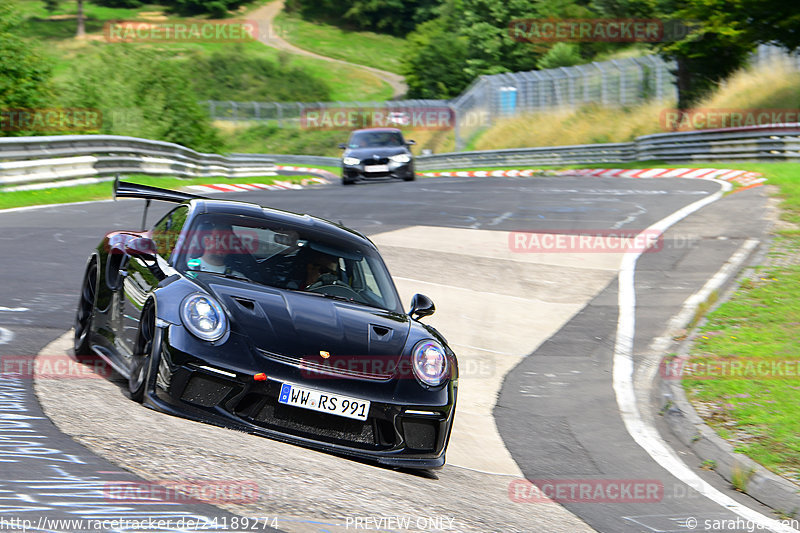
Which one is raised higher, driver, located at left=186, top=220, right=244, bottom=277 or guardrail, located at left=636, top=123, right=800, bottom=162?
driver, located at left=186, top=220, right=244, bottom=277

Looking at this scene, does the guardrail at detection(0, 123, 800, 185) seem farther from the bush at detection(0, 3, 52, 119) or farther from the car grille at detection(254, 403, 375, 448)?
the car grille at detection(254, 403, 375, 448)

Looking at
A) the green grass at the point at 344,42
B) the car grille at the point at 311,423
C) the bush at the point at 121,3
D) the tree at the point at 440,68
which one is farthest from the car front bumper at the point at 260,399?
the bush at the point at 121,3

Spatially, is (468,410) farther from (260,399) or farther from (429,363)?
(260,399)

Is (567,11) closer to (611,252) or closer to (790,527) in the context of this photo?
(611,252)

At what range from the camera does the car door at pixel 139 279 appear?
6402mm

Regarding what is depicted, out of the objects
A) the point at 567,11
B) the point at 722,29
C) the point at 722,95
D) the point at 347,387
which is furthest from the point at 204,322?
the point at 567,11

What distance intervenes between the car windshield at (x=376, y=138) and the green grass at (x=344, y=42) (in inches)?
3179

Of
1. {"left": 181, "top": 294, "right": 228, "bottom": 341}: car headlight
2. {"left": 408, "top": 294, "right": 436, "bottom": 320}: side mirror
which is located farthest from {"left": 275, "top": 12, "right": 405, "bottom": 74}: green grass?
{"left": 181, "top": 294, "right": 228, "bottom": 341}: car headlight

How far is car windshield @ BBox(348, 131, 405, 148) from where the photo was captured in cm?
2938

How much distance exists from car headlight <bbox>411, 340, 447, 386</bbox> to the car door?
5.47 feet

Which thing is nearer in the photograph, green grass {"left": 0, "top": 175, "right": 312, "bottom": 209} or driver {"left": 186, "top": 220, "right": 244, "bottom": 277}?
driver {"left": 186, "top": 220, "right": 244, "bottom": 277}

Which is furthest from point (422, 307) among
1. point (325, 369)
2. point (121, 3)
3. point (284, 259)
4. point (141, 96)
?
point (121, 3)

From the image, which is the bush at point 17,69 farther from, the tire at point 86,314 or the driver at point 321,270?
the driver at point 321,270

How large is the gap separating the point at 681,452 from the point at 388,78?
326 ft
